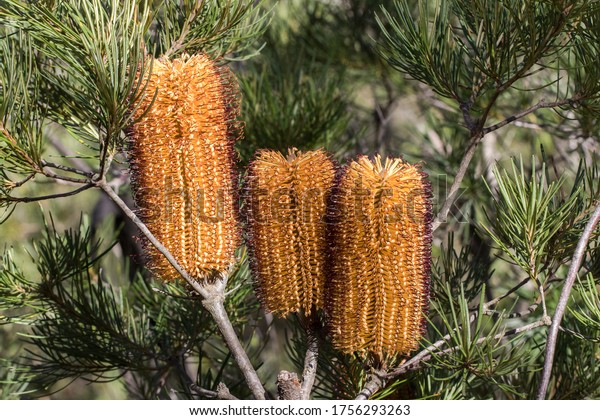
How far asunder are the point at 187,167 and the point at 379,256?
20 centimetres

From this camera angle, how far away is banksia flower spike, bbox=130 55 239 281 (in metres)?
0.63

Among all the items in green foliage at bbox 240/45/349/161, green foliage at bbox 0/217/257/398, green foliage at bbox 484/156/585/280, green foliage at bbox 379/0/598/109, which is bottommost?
green foliage at bbox 0/217/257/398

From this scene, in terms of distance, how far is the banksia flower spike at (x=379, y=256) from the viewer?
2.07 ft

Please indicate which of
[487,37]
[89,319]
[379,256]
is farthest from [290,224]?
[89,319]

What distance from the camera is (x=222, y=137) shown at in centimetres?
67

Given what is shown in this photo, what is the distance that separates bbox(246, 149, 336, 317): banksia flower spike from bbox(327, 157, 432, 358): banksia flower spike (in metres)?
0.02

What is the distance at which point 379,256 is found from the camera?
0.64 m

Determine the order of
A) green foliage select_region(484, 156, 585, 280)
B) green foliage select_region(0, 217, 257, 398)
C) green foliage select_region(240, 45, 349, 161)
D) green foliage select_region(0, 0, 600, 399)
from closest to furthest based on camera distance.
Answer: green foliage select_region(0, 0, 600, 399) < green foliage select_region(484, 156, 585, 280) < green foliage select_region(0, 217, 257, 398) < green foliage select_region(240, 45, 349, 161)

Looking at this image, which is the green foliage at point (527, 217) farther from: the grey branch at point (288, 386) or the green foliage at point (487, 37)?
the grey branch at point (288, 386)

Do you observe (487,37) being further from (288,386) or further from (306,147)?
(306,147)

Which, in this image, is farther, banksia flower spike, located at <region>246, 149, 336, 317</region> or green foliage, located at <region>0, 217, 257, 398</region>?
green foliage, located at <region>0, 217, 257, 398</region>

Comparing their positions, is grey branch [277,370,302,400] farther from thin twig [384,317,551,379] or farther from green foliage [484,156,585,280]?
green foliage [484,156,585,280]

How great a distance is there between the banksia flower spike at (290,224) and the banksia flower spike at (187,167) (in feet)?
0.10

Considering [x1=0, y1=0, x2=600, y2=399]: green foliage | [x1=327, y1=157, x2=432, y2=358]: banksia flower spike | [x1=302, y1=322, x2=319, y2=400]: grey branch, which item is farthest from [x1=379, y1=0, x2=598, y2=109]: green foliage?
[x1=302, y1=322, x2=319, y2=400]: grey branch
